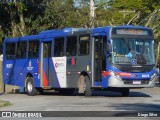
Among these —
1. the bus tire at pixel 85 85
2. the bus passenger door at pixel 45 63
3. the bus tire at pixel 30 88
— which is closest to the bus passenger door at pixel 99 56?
the bus tire at pixel 85 85

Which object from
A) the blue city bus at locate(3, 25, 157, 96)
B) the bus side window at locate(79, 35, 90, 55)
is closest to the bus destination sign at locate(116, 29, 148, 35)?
the blue city bus at locate(3, 25, 157, 96)

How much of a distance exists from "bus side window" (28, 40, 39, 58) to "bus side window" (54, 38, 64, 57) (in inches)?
60.6

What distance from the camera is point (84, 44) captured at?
91.9ft

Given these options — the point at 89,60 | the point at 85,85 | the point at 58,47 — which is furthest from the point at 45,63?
the point at 89,60

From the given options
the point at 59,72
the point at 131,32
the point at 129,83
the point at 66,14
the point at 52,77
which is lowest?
the point at 129,83

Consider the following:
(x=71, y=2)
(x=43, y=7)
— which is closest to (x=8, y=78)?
(x=43, y=7)

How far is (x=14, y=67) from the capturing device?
33.2 metres

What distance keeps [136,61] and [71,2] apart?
2665 cm

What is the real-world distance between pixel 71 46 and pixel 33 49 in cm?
337

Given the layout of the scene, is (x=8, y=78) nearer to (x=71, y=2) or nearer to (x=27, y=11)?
(x=27, y=11)

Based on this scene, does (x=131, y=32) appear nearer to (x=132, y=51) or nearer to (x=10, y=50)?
(x=132, y=51)

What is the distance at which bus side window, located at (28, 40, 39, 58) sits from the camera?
102 feet

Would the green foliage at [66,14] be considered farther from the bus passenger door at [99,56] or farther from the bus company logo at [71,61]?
the bus passenger door at [99,56]

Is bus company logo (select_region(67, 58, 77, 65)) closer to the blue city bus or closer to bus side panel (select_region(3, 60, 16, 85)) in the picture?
the blue city bus
